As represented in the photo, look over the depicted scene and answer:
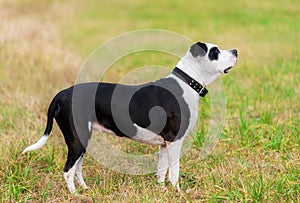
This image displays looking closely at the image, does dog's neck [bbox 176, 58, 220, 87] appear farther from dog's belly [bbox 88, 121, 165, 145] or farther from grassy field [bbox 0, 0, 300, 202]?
grassy field [bbox 0, 0, 300, 202]

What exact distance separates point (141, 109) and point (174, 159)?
549mm

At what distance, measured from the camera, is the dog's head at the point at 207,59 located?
468 cm

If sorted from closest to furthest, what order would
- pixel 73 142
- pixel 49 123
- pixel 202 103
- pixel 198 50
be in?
pixel 73 142
pixel 49 123
pixel 198 50
pixel 202 103

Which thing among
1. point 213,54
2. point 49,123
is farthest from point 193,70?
point 49,123

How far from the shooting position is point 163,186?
4695 millimetres

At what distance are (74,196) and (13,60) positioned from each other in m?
5.41

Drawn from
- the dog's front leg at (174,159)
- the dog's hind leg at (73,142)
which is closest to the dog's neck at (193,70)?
the dog's front leg at (174,159)

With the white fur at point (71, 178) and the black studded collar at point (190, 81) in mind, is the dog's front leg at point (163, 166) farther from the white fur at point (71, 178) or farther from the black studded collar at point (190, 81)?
the white fur at point (71, 178)

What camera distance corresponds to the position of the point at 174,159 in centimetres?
467

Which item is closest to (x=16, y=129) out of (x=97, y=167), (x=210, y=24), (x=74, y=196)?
(x=97, y=167)

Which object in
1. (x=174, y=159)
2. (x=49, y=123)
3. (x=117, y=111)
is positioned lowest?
(x=174, y=159)

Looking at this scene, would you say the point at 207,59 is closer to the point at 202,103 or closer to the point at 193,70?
the point at 193,70

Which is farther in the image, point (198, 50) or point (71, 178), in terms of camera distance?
point (198, 50)

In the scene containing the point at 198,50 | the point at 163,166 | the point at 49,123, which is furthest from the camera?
the point at 163,166
